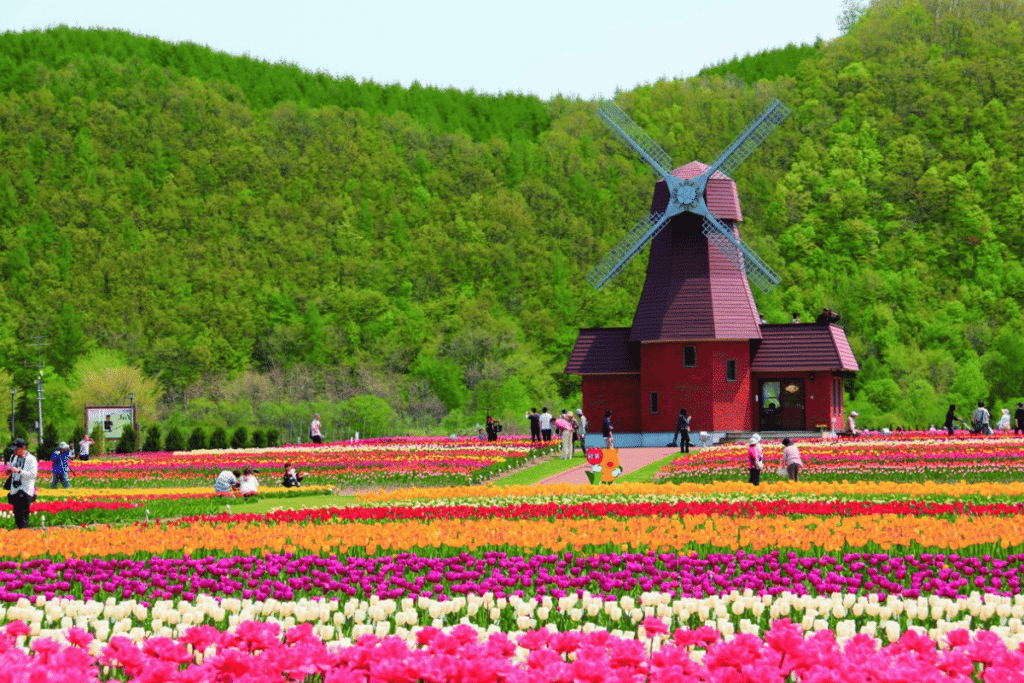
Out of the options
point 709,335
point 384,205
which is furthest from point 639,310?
point 384,205

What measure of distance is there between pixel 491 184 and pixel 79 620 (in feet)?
416

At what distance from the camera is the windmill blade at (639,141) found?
51.8 meters

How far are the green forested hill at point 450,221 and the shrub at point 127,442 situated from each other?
34.9 meters

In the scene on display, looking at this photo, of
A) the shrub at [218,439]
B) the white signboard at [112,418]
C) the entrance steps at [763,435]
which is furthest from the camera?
the shrub at [218,439]

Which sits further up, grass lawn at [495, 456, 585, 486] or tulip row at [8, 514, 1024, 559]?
tulip row at [8, 514, 1024, 559]

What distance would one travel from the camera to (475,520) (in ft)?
48.4

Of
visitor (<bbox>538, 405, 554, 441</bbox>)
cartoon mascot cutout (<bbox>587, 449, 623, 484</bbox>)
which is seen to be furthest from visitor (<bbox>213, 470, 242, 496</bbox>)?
visitor (<bbox>538, 405, 554, 441</bbox>)

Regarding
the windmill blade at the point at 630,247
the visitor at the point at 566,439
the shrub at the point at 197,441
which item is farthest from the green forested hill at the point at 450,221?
the visitor at the point at 566,439

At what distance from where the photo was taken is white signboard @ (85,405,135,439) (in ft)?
153

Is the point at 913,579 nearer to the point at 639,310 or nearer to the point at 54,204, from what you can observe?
the point at 639,310

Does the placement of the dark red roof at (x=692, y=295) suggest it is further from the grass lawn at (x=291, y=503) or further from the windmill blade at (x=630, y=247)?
the grass lawn at (x=291, y=503)

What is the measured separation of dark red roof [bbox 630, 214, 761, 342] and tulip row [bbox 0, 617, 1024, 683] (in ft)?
134

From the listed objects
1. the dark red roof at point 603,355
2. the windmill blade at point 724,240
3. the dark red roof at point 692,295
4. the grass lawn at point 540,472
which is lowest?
the grass lawn at point 540,472

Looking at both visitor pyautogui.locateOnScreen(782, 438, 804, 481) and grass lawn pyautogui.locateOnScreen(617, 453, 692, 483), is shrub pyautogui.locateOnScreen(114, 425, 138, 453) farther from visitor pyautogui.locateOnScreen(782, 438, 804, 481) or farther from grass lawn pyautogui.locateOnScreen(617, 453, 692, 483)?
visitor pyautogui.locateOnScreen(782, 438, 804, 481)
